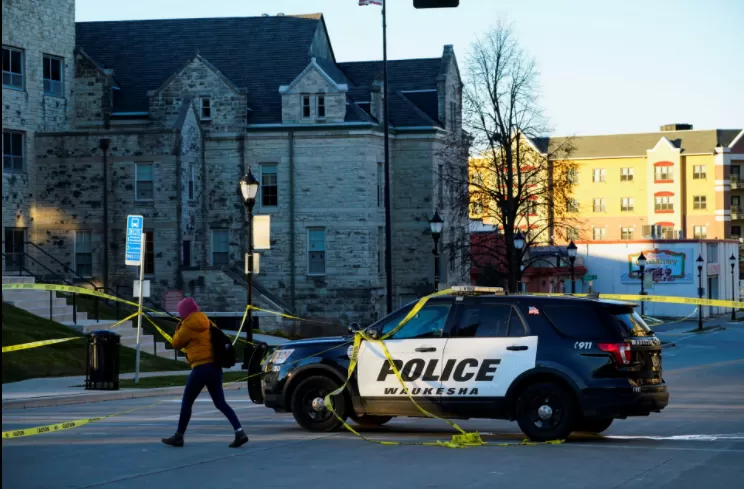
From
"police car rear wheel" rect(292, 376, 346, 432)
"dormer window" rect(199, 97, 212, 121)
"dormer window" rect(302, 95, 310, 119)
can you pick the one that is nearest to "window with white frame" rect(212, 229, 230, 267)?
"dormer window" rect(199, 97, 212, 121)

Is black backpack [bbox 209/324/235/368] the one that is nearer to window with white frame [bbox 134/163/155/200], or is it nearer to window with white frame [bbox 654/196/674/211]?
window with white frame [bbox 134/163/155/200]

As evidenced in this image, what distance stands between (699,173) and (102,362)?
8536 cm

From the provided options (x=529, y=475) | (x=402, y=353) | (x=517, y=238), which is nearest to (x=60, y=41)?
(x=517, y=238)

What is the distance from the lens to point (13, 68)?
45.3 metres

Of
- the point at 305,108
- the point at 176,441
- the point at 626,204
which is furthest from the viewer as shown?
the point at 626,204

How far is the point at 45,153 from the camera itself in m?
47.8

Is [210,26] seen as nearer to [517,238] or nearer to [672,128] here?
[517,238]

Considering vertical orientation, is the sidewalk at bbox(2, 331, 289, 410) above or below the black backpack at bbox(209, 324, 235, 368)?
below

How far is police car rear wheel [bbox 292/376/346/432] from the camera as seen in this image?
49.0 ft

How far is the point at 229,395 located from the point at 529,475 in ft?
42.2

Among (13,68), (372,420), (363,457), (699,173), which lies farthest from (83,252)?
(699,173)

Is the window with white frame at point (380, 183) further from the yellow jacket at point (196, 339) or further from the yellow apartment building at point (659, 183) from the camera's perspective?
the yellow apartment building at point (659, 183)

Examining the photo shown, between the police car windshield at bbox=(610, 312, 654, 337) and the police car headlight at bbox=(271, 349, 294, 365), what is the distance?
4.06m

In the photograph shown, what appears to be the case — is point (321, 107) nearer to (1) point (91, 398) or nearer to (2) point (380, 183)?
(2) point (380, 183)
